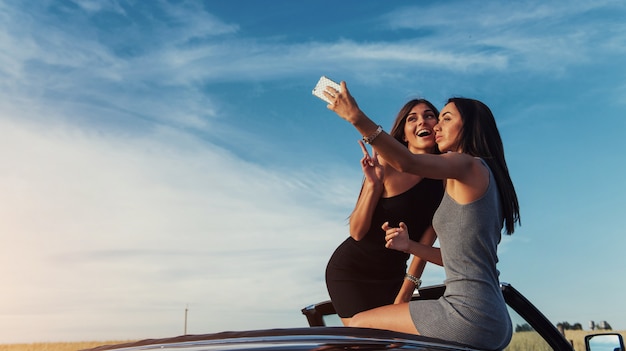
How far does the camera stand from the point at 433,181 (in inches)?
170

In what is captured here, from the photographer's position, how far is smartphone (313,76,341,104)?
319cm

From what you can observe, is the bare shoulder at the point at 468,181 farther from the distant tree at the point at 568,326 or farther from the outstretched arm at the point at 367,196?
the distant tree at the point at 568,326

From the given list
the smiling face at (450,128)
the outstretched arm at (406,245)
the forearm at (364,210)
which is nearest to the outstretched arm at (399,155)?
the smiling face at (450,128)

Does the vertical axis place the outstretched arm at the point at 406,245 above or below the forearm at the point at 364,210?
below

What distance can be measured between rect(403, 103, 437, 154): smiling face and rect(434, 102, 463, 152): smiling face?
101 cm

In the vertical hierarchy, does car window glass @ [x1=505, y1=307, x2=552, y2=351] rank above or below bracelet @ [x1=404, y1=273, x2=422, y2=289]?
below

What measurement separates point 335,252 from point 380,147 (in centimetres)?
151

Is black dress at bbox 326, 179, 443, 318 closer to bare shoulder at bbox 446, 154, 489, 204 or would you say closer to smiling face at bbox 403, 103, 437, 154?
smiling face at bbox 403, 103, 437, 154

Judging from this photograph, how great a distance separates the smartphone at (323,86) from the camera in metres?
3.19

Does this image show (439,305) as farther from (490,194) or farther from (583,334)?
(583,334)

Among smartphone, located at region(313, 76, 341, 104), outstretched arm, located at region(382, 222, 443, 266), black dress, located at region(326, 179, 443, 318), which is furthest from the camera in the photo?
black dress, located at region(326, 179, 443, 318)

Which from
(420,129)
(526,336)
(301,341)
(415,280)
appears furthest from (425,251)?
(301,341)

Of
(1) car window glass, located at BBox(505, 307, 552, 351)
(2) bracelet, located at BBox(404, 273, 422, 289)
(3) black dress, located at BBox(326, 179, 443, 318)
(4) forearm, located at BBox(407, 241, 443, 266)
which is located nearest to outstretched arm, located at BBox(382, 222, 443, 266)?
(4) forearm, located at BBox(407, 241, 443, 266)

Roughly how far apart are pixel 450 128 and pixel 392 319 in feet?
3.43
